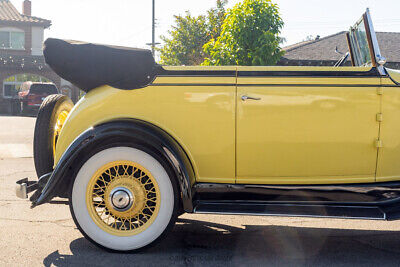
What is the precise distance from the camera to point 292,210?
337 centimetres

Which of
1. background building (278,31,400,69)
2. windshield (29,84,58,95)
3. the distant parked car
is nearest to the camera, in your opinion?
background building (278,31,400,69)

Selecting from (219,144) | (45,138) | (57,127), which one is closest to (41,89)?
(57,127)

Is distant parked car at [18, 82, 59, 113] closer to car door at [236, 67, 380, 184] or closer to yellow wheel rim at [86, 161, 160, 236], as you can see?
yellow wheel rim at [86, 161, 160, 236]

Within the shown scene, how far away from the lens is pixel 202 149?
11.6ft

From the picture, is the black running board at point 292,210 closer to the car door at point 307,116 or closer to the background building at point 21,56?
the car door at point 307,116

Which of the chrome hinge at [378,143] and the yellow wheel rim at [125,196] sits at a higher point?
the chrome hinge at [378,143]

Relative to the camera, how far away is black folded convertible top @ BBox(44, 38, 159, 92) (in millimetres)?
3562

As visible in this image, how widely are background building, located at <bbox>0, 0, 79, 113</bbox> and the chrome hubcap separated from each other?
33225 millimetres

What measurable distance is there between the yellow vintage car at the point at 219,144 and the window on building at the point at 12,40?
120 ft

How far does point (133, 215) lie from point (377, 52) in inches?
87.7

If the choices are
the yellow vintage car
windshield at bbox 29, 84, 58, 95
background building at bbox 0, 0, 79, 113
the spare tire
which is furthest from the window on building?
the yellow vintage car

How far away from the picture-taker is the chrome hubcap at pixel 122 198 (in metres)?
3.43

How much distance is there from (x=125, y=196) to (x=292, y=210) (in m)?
1.20

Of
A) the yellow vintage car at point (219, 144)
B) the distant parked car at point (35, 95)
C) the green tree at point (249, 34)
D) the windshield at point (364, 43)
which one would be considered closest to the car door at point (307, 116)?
the yellow vintage car at point (219, 144)
